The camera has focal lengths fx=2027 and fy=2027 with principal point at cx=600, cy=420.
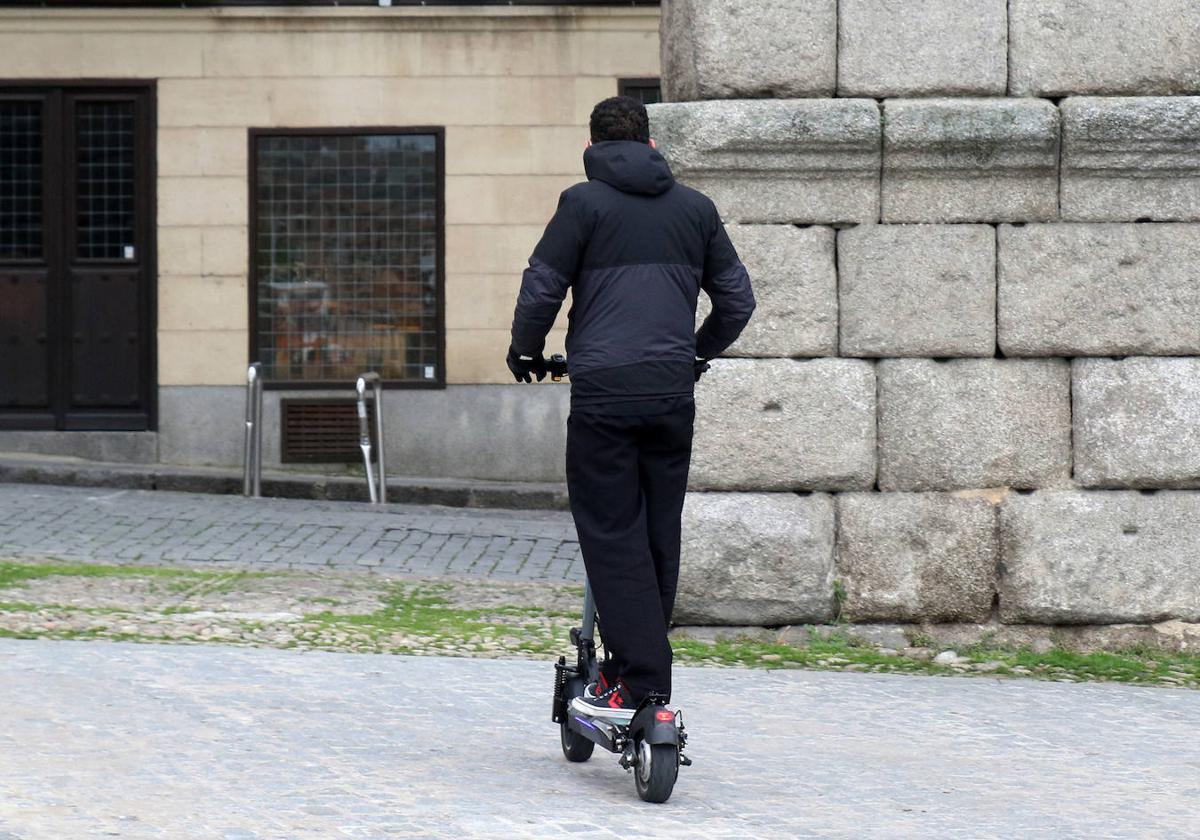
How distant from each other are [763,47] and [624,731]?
350cm

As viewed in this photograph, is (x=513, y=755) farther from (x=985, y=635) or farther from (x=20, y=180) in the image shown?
(x=20, y=180)

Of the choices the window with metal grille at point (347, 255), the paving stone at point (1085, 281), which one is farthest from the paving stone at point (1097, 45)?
the window with metal grille at point (347, 255)

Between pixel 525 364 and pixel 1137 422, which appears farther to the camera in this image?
pixel 1137 422

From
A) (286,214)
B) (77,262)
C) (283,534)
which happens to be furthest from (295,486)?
(283,534)

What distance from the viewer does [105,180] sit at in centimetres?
1587

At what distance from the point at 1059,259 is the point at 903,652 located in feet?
5.45

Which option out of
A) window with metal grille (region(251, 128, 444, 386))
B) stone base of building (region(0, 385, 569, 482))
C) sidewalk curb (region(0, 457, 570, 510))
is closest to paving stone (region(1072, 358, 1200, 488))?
sidewalk curb (region(0, 457, 570, 510))

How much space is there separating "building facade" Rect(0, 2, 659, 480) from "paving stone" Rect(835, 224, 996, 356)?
7726mm

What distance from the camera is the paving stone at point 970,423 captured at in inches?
314

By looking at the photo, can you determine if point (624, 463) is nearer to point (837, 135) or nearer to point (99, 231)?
point (837, 135)

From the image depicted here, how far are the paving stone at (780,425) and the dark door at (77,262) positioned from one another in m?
8.85

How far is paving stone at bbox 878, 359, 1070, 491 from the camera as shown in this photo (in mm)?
7980

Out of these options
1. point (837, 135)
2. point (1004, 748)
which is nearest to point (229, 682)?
point (1004, 748)

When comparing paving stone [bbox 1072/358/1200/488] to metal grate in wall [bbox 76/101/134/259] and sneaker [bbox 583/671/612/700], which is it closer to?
sneaker [bbox 583/671/612/700]
